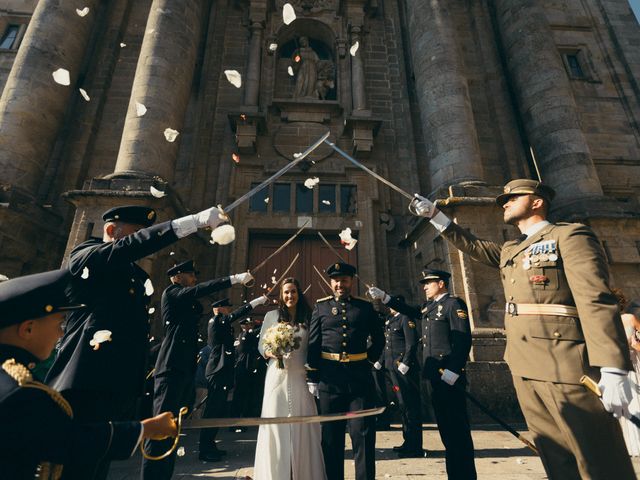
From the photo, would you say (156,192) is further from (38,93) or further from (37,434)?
(37,434)

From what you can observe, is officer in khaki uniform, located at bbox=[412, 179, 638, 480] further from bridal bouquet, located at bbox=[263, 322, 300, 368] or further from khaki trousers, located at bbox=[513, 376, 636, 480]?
bridal bouquet, located at bbox=[263, 322, 300, 368]

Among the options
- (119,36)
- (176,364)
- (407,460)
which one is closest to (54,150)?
(119,36)

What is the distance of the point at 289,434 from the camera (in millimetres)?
3607

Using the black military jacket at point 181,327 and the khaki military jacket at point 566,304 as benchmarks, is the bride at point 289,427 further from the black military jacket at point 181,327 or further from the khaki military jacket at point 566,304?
the khaki military jacket at point 566,304

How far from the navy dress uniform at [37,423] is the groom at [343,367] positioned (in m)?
2.15

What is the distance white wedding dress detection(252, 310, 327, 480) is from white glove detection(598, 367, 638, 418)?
263cm

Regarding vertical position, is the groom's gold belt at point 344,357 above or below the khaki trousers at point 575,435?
above

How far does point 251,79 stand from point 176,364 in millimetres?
10811

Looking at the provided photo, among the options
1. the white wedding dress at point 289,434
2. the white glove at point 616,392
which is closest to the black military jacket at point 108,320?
the white wedding dress at point 289,434

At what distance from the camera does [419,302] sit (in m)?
9.51

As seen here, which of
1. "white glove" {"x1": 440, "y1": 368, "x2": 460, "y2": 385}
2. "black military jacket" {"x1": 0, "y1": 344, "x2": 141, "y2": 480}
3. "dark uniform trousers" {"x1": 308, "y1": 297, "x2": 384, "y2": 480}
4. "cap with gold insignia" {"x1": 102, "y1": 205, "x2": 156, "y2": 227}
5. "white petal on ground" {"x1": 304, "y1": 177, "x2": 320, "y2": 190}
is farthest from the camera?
"white petal on ground" {"x1": 304, "y1": 177, "x2": 320, "y2": 190}

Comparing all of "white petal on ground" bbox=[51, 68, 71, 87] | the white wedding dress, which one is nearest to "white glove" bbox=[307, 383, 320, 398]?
the white wedding dress

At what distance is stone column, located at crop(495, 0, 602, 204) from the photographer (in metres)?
9.71

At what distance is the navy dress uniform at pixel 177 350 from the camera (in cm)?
385
